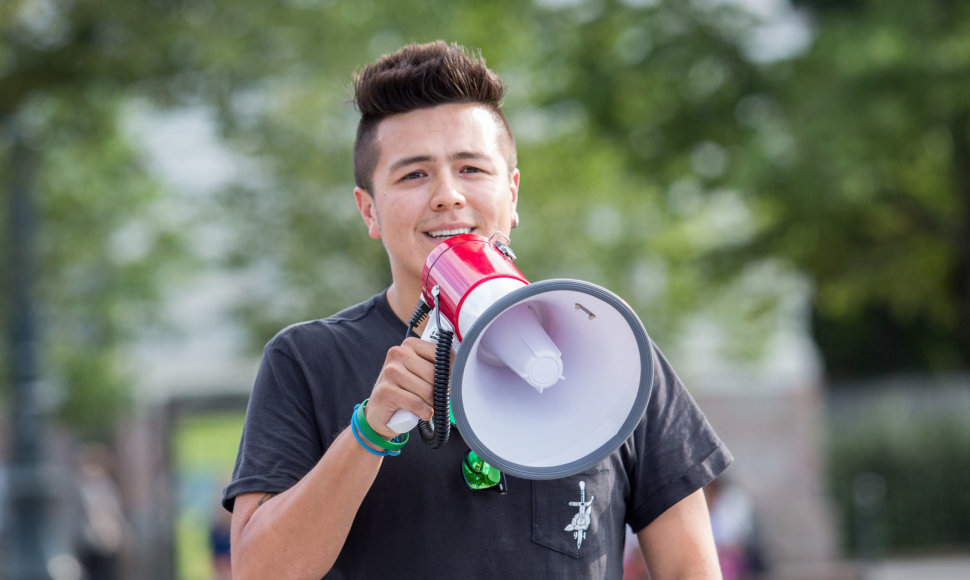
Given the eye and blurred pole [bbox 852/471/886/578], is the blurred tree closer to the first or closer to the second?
blurred pole [bbox 852/471/886/578]

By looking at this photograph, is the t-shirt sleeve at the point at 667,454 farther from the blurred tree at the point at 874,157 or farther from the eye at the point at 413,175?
the blurred tree at the point at 874,157

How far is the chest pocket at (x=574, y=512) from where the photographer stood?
6.72 ft

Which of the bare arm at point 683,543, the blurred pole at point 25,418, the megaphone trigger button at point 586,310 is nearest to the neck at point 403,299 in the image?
the megaphone trigger button at point 586,310

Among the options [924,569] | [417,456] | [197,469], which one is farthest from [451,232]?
[924,569]

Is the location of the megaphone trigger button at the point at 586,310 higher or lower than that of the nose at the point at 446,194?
lower

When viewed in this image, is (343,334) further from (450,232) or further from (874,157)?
(874,157)

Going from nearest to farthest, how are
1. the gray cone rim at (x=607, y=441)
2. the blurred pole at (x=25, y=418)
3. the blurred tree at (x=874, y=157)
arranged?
1. the gray cone rim at (x=607, y=441)
2. the blurred pole at (x=25, y=418)
3. the blurred tree at (x=874, y=157)

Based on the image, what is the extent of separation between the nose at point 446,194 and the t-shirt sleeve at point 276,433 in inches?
15.1

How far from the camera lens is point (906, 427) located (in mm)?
15148

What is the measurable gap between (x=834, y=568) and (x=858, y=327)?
10.6 m

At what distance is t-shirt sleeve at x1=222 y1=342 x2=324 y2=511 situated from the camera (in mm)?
1993

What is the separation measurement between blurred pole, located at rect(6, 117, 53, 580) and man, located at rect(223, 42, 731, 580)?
26.4 ft

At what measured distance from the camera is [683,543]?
215cm

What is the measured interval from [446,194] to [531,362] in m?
0.38
